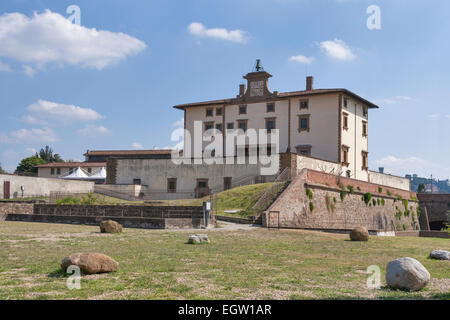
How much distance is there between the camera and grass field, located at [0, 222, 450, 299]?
755cm

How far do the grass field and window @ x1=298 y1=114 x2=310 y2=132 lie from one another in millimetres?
31243

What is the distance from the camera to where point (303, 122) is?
47656 millimetres

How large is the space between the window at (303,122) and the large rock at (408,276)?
130ft

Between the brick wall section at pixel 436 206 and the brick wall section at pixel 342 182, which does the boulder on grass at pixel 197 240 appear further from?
the brick wall section at pixel 436 206

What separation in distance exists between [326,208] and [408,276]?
84.9ft

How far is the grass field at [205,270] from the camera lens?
7.55 metres

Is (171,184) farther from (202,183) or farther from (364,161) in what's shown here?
(364,161)

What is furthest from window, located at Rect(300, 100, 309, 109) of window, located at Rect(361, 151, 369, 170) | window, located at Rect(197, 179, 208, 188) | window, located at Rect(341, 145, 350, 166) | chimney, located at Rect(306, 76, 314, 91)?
window, located at Rect(197, 179, 208, 188)

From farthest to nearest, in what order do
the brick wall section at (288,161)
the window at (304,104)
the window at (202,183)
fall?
the window at (304,104)
the window at (202,183)
the brick wall section at (288,161)

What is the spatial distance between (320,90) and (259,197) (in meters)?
Result: 20.7

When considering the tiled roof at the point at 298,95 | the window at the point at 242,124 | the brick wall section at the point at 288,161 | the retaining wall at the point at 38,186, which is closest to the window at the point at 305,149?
the tiled roof at the point at 298,95
